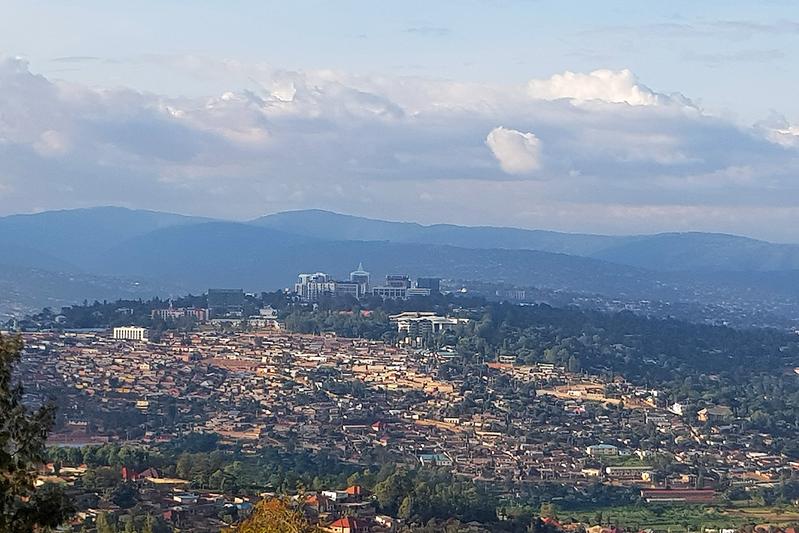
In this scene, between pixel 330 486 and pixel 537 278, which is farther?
pixel 537 278

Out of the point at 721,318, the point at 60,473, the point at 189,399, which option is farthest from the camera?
the point at 721,318

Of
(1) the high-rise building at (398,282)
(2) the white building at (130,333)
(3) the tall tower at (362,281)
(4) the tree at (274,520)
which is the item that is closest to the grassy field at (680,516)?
(4) the tree at (274,520)

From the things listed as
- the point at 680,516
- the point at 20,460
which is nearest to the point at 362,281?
the point at 680,516

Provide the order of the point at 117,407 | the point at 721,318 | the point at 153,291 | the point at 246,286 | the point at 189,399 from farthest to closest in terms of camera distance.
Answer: the point at 246,286, the point at 153,291, the point at 721,318, the point at 189,399, the point at 117,407

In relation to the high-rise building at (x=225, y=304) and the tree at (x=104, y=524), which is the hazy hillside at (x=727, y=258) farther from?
the tree at (x=104, y=524)

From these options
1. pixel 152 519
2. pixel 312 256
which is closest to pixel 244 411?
pixel 152 519

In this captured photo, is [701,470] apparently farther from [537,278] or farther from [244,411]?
[537,278]
